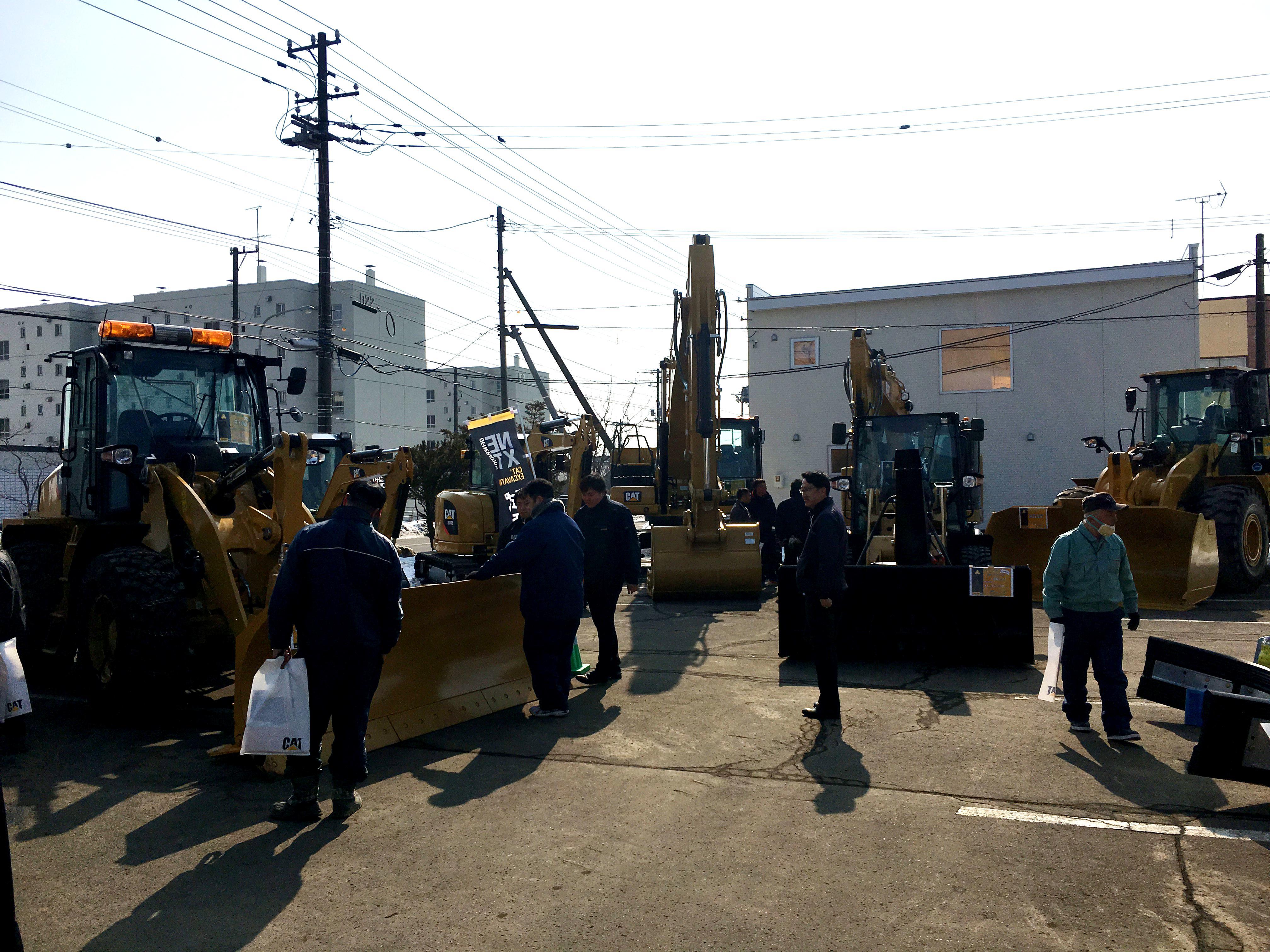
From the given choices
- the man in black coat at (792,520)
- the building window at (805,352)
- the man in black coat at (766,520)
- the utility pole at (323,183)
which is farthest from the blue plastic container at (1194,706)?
the building window at (805,352)

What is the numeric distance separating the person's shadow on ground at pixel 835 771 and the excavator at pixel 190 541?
8.27ft

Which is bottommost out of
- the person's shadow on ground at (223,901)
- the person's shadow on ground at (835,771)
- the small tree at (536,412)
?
the person's shadow on ground at (223,901)

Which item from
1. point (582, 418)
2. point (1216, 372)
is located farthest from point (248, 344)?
point (1216, 372)

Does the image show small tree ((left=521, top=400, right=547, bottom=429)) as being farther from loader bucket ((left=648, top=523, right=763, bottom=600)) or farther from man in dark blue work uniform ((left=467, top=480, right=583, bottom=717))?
man in dark blue work uniform ((left=467, top=480, right=583, bottom=717))

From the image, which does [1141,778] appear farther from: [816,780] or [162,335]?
[162,335]

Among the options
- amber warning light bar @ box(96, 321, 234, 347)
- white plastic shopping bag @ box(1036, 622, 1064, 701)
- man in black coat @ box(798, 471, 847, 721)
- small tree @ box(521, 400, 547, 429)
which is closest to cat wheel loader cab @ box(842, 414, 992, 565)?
white plastic shopping bag @ box(1036, 622, 1064, 701)

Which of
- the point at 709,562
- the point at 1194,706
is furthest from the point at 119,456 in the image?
the point at 1194,706

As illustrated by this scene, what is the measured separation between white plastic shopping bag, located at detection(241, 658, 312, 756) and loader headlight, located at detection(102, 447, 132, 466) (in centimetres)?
362

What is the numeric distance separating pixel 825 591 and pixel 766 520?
8.92 meters

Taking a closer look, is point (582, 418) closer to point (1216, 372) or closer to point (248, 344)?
point (1216, 372)

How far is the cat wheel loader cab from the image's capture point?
42.0 feet

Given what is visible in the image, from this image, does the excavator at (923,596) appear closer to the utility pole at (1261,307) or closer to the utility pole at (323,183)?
the utility pole at (323,183)

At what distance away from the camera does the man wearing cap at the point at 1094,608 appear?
6520mm

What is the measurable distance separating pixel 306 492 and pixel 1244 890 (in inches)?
354
